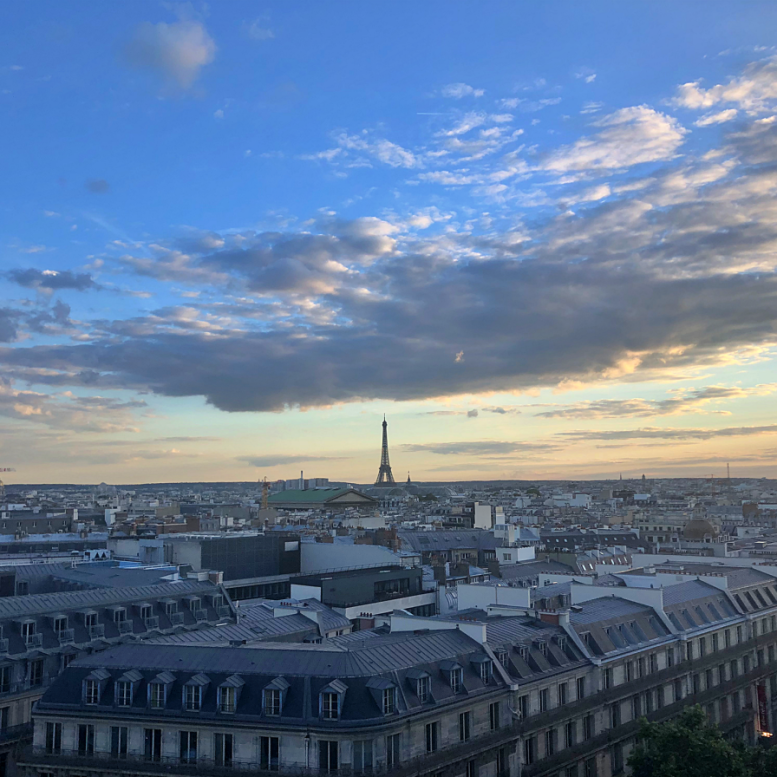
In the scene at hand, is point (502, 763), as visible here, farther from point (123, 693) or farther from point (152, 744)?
point (123, 693)

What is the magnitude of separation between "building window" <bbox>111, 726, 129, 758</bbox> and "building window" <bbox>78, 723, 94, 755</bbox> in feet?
3.39

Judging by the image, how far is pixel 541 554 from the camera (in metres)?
110

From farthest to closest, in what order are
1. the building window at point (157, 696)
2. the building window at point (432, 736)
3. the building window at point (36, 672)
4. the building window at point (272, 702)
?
the building window at point (36, 672)
the building window at point (157, 696)
the building window at point (432, 736)
the building window at point (272, 702)

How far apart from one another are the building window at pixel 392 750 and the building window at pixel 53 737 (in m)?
14.4

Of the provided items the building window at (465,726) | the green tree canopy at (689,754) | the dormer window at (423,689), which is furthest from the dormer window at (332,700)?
the green tree canopy at (689,754)

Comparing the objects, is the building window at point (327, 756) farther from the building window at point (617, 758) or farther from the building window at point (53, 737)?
the building window at point (617, 758)

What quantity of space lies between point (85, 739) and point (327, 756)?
11.2m

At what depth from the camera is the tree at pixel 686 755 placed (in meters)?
37.9

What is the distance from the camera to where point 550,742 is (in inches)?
1738

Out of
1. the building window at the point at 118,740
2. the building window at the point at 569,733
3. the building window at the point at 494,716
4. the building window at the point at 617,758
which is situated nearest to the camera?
the building window at the point at 118,740

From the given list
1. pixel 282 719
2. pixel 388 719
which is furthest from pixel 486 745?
pixel 282 719

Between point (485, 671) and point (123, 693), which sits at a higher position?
point (485, 671)

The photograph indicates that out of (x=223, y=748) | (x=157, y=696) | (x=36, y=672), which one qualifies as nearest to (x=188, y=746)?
(x=223, y=748)

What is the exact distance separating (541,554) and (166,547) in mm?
47616
